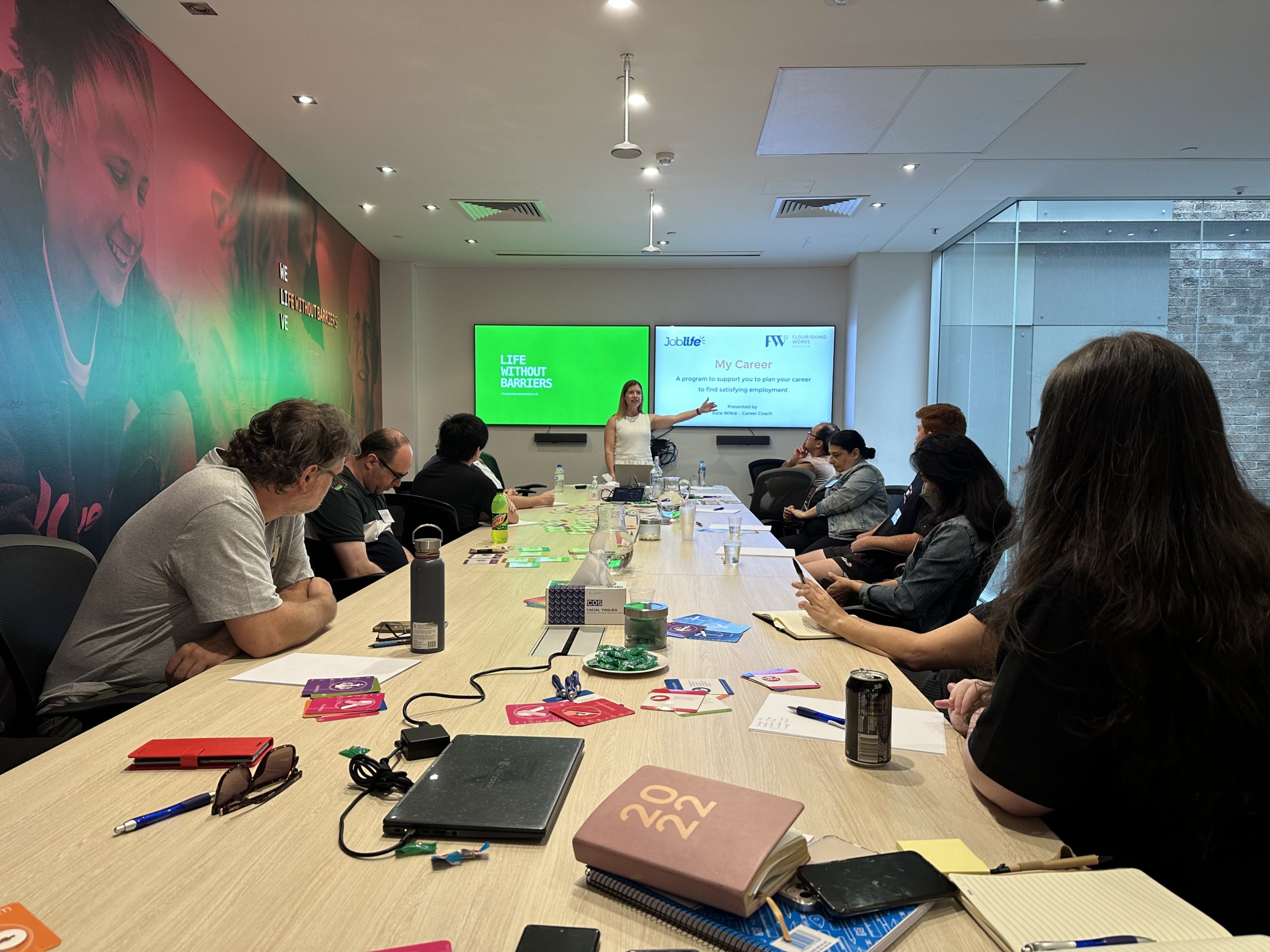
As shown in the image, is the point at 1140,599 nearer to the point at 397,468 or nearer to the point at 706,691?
the point at 706,691

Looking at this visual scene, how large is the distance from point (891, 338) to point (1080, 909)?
841cm

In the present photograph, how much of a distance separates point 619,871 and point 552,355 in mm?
8695

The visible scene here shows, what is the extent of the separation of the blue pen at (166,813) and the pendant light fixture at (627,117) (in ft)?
11.2

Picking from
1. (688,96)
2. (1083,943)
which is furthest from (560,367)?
(1083,943)

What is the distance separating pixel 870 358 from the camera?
8.79 meters

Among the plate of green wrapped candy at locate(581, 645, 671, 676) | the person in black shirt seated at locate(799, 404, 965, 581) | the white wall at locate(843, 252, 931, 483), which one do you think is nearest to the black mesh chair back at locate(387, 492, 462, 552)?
the person in black shirt seated at locate(799, 404, 965, 581)

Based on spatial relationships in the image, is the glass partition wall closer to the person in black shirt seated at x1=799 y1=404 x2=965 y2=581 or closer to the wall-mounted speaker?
the person in black shirt seated at x1=799 y1=404 x2=965 y2=581

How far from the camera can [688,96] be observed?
4.62 metres

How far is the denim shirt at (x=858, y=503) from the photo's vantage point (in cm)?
479

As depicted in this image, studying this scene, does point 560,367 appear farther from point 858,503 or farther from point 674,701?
point 674,701

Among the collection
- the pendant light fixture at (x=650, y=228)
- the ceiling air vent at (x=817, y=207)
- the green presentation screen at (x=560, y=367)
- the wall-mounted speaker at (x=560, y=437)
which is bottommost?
the wall-mounted speaker at (x=560, y=437)

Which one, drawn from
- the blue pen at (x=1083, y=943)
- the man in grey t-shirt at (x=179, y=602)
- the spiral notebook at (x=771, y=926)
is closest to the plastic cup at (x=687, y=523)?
the man in grey t-shirt at (x=179, y=602)

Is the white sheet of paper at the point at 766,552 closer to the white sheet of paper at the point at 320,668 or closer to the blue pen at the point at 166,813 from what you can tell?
the white sheet of paper at the point at 320,668

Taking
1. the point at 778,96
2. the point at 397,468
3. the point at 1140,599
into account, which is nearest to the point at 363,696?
the point at 1140,599
